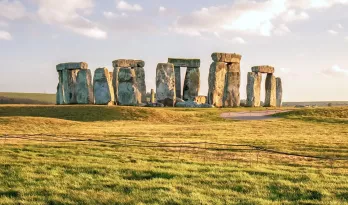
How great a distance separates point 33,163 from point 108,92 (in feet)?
93.2

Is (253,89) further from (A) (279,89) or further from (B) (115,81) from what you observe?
(B) (115,81)

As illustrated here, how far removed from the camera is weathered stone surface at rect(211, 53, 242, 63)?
4250 centimetres

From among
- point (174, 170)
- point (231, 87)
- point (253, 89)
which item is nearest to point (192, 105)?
point (231, 87)

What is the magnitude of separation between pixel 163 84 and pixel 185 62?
13.9 ft

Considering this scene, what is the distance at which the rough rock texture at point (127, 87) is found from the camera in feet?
134

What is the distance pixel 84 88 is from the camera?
42.3 m

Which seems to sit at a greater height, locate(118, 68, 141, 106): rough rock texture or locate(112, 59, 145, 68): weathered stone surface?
locate(112, 59, 145, 68): weathered stone surface

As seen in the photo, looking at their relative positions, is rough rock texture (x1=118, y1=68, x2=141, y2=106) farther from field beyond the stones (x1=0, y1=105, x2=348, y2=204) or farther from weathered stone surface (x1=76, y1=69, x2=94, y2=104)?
field beyond the stones (x1=0, y1=105, x2=348, y2=204)

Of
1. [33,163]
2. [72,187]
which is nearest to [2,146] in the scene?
[33,163]

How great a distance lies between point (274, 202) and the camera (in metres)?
9.23

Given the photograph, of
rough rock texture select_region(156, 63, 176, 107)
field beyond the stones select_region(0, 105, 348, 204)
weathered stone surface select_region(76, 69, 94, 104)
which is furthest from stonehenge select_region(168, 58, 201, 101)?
field beyond the stones select_region(0, 105, 348, 204)

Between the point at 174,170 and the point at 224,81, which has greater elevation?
the point at 224,81

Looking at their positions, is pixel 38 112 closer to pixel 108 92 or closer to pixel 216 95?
pixel 108 92

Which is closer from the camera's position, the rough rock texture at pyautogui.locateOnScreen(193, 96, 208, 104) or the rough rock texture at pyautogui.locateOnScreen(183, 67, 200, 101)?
the rough rock texture at pyautogui.locateOnScreen(193, 96, 208, 104)
